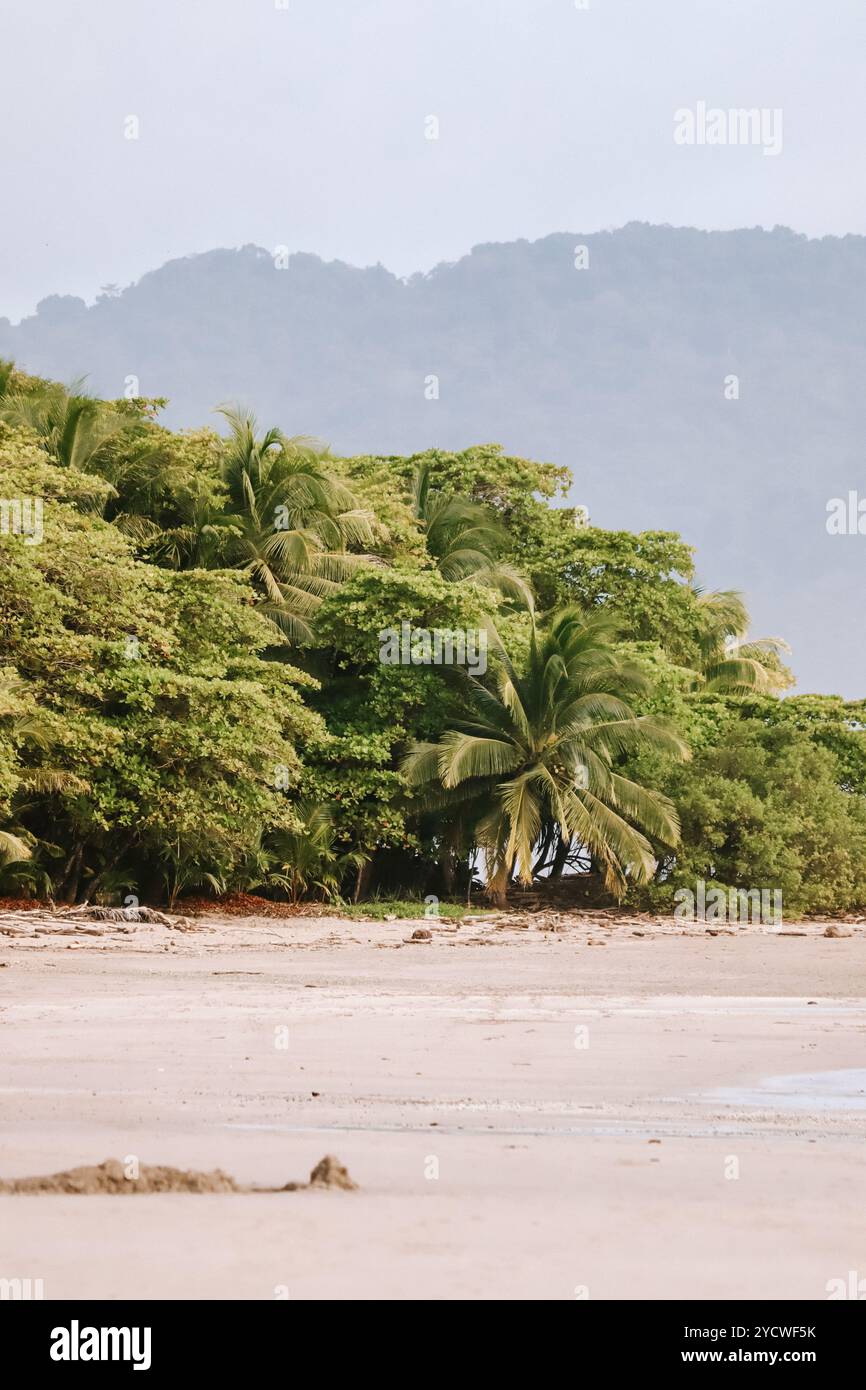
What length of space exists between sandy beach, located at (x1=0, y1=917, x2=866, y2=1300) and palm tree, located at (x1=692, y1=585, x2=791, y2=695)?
25.7 m

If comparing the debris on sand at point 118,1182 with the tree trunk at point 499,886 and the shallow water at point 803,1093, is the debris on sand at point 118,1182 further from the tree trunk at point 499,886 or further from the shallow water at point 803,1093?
the tree trunk at point 499,886

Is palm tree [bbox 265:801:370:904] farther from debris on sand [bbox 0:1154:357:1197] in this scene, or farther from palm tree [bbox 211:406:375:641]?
debris on sand [bbox 0:1154:357:1197]

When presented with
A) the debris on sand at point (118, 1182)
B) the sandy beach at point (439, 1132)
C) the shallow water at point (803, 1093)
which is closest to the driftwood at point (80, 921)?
the sandy beach at point (439, 1132)

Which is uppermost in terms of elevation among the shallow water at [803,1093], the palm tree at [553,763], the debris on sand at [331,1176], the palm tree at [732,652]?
the palm tree at [732,652]

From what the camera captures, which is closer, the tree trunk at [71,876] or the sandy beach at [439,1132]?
the sandy beach at [439,1132]

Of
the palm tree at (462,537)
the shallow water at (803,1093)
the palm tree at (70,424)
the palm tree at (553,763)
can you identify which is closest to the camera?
the shallow water at (803,1093)

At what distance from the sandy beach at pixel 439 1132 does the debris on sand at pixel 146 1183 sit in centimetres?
8

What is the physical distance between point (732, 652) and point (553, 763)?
18450 millimetres

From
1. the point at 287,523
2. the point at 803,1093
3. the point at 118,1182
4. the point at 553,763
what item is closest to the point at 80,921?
the point at 553,763

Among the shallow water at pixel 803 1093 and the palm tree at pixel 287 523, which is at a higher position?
the palm tree at pixel 287 523

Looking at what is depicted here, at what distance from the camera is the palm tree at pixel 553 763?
78.0ft

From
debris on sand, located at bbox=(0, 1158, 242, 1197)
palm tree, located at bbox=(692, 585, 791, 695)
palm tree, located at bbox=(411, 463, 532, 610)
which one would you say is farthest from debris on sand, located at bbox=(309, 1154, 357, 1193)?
palm tree, located at bbox=(692, 585, 791, 695)

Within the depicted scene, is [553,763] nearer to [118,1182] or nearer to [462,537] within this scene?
[462,537]

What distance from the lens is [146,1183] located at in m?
4.07
